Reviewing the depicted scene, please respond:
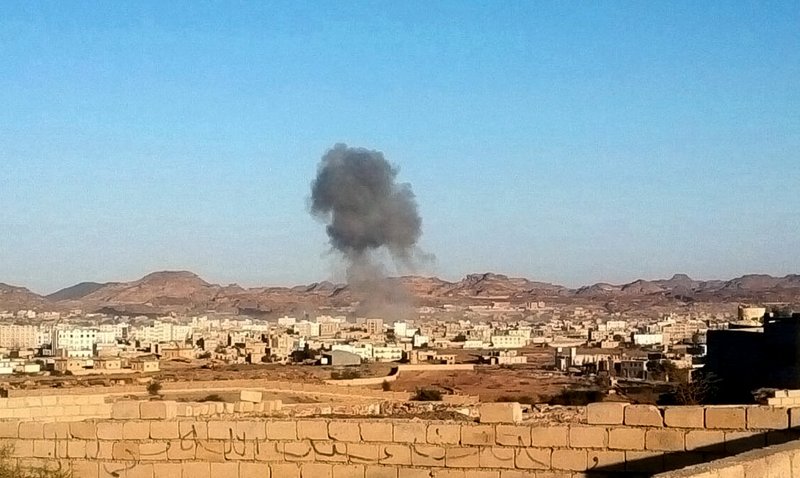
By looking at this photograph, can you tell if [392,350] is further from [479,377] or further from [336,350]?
[479,377]

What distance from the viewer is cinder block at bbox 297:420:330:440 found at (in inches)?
360

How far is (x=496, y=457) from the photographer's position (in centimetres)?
882

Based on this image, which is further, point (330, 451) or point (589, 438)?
point (330, 451)

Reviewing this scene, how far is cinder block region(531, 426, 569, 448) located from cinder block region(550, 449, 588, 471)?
7 cm

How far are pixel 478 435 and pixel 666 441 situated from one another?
4.53ft

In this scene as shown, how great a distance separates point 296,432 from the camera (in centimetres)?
923

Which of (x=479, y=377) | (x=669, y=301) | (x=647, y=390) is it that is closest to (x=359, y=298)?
(x=669, y=301)

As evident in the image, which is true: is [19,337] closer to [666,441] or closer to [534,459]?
[534,459]

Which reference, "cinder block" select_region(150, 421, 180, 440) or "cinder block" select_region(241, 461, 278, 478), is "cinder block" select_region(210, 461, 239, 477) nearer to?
"cinder block" select_region(241, 461, 278, 478)

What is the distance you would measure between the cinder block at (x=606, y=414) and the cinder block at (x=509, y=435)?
1.60ft

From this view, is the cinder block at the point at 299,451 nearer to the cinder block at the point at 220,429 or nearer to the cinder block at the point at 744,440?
the cinder block at the point at 220,429

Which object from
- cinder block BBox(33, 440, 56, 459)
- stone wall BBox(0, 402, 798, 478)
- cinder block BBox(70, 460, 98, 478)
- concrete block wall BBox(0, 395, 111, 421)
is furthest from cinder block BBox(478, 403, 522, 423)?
concrete block wall BBox(0, 395, 111, 421)

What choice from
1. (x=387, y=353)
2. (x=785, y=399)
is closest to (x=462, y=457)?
(x=785, y=399)

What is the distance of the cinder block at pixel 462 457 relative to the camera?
348 inches
